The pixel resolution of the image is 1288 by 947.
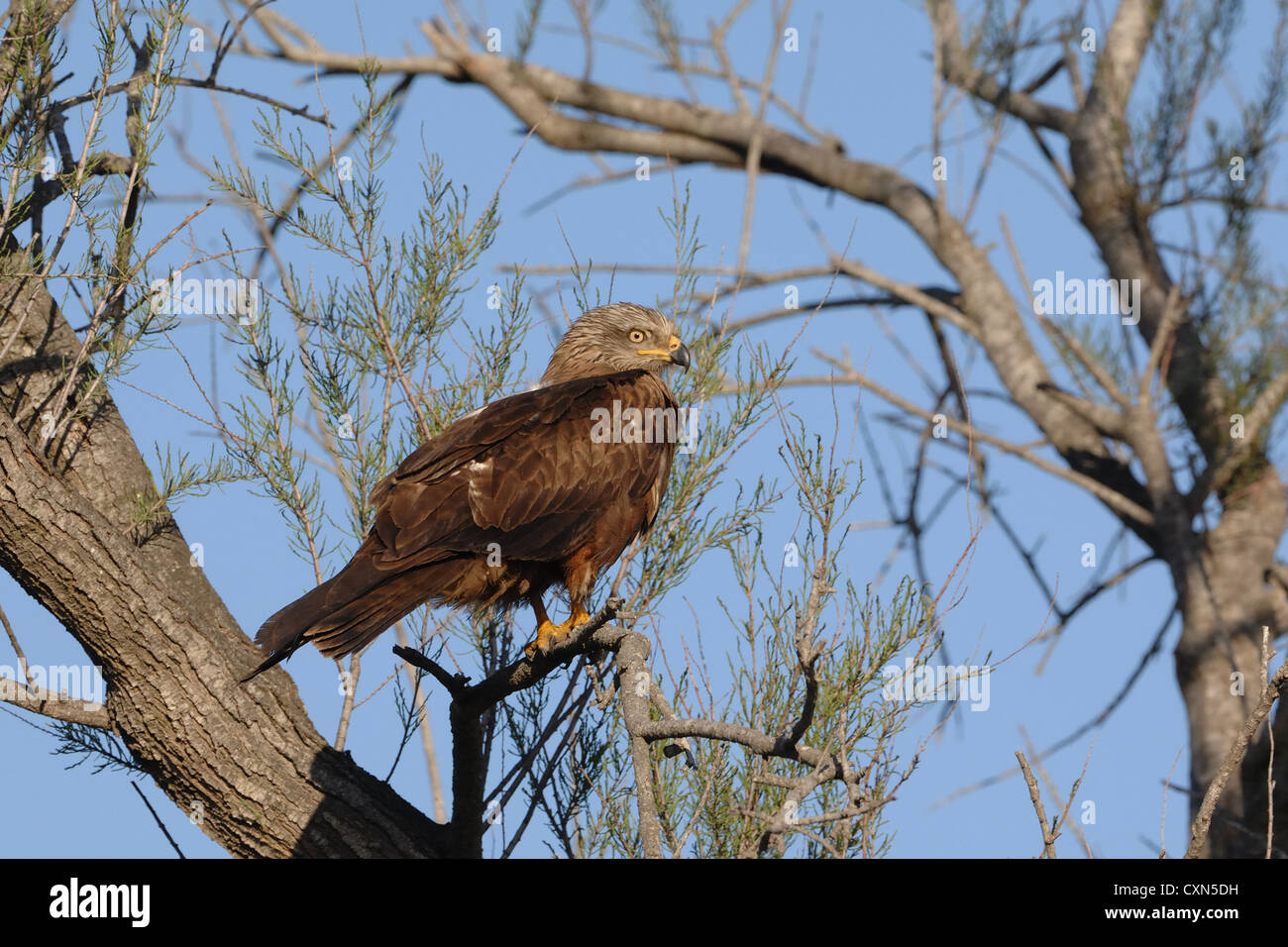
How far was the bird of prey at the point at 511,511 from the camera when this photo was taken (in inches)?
143

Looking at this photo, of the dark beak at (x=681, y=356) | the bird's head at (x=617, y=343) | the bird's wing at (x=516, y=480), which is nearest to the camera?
the bird's wing at (x=516, y=480)

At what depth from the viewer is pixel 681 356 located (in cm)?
513

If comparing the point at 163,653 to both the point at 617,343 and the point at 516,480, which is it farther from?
the point at 617,343

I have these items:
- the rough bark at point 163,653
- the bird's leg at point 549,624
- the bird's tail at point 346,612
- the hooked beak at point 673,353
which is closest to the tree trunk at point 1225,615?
the hooked beak at point 673,353

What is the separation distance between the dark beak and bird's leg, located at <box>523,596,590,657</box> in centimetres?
116

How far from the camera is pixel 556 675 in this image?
452cm

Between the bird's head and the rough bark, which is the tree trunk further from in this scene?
the rough bark

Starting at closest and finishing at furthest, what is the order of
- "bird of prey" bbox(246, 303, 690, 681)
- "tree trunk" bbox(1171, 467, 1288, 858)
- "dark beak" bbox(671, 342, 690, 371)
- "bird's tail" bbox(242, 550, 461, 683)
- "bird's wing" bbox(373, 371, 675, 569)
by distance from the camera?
"bird's tail" bbox(242, 550, 461, 683), "bird of prey" bbox(246, 303, 690, 681), "bird's wing" bbox(373, 371, 675, 569), "dark beak" bbox(671, 342, 690, 371), "tree trunk" bbox(1171, 467, 1288, 858)

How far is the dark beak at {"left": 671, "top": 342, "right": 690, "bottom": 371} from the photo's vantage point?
16.7 ft
